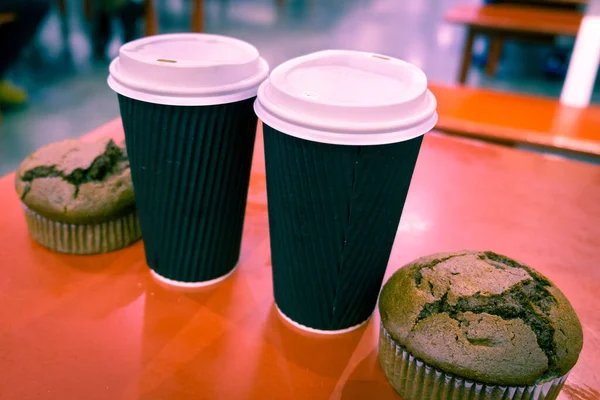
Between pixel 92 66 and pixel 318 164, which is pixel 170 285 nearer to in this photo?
pixel 318 164

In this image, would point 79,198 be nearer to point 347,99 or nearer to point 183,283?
point 183,283

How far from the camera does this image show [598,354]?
104 cm

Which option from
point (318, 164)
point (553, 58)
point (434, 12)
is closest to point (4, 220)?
point (318, 164)

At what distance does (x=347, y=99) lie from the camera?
0.91 metres

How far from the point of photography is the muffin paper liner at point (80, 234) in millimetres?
1211

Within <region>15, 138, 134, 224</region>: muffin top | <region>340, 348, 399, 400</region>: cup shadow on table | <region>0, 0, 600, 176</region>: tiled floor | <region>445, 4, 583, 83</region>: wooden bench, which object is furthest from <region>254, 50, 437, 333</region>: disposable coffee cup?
<region>445, 4, 583, 83</region>: wooden bench

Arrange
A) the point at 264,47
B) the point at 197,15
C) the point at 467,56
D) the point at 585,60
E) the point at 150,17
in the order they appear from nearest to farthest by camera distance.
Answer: the point at 585,60
the point at 467,56
the point at 150,17
the point at 197,15
the point at 264,47

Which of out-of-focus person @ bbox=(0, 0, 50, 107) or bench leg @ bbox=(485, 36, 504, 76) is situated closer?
out-of-focus person @ bbox=(0, 0, 50, 107)

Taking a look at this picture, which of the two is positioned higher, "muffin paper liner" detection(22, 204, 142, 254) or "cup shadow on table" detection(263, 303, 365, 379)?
"muffin paper liner" detection(22, 204, 142, 254)

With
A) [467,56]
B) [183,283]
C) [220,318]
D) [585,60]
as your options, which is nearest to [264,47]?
[467,56]

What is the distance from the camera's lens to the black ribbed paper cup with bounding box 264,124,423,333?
849 mm

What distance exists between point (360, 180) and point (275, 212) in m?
0.20

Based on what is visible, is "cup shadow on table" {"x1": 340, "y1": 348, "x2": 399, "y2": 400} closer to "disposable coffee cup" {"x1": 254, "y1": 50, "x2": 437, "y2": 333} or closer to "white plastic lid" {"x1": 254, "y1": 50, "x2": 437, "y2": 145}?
"disposable coffee cup" {"x1": 254, "y1": 50, "x2": 437, "y2": 333}

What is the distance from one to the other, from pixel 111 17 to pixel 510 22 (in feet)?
11.7
